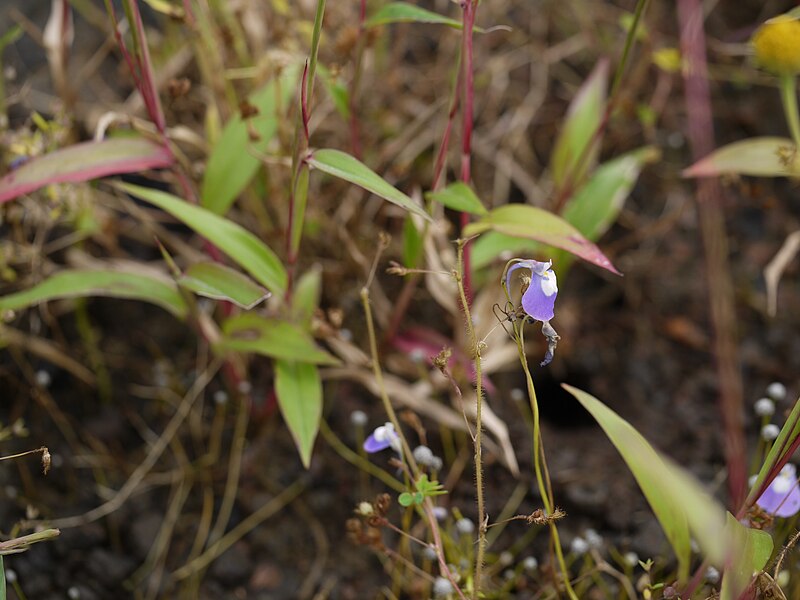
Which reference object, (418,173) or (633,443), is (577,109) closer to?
(418,173)

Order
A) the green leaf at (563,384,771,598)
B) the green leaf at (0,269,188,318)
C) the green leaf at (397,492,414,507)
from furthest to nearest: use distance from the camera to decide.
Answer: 1. the green leaf at (0,269,188,318)
2. the green leaf at (397,492,414,507)
3. the green leaf at (563,384,771,598)

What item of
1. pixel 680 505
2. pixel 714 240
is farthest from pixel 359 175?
pixel 714 240

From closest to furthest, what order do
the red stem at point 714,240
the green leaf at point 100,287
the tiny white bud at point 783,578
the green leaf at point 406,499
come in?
1. the green leaf at point 406,499
2. the tiny white bud at point 783,578
3. the green leaf at point 100,287
4. the red stem at point 714,240

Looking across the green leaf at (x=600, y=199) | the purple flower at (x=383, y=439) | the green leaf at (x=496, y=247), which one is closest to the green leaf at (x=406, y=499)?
the purple flower at (x=383, y=439)

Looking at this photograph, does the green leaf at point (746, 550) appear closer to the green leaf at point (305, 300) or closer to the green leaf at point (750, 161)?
the green leaf at point (750, 161)

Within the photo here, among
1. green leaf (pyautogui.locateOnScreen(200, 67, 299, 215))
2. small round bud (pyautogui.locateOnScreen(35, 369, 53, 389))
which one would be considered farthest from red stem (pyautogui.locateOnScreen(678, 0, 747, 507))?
small round bud (pyautogui.locateOnScreen(35, 369, 53, 389))

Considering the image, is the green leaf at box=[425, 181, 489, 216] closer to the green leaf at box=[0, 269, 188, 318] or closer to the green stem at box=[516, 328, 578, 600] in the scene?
the green stem at box=[516, 328, 578, 600]
